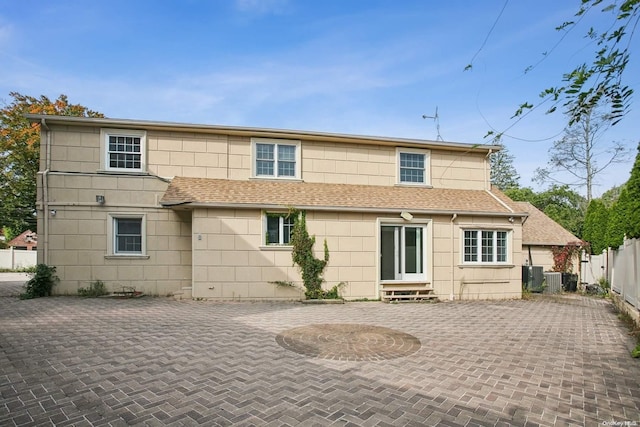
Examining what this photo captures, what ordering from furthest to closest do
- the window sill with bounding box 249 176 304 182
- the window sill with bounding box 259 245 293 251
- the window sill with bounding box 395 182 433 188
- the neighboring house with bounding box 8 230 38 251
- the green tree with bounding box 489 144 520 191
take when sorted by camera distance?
the green tree with bounding box 489 144 520 191, the neighboring house with bounding box 8 230 38 251, the window sill with bounding box 395 182 433 188, the window sill with bounding box 249 176 304 182, the window sill with bounding box 259 245 293 251

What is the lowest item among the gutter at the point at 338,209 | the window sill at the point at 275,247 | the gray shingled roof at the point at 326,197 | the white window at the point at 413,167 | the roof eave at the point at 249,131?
the window sill at the point at 275,247

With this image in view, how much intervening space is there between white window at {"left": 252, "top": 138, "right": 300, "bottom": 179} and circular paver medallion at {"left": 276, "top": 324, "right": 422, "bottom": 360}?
22.1 feet

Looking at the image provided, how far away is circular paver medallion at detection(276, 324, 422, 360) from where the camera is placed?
572cm

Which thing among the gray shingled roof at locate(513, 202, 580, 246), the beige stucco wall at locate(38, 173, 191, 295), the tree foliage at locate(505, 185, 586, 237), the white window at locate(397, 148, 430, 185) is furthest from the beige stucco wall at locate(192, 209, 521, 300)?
the tree foliage at locate(505, 185, 586, 237)

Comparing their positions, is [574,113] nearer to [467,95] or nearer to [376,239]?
[467,95]

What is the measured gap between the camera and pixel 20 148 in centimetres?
2164

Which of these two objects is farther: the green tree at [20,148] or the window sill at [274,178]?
the green tree at [20,148]

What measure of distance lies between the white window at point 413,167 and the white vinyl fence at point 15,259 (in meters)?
27.6

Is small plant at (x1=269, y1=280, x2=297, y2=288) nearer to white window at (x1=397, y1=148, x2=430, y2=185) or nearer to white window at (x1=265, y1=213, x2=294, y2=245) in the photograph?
white window at (x1=265, y1=213, x2=294, y2=245)

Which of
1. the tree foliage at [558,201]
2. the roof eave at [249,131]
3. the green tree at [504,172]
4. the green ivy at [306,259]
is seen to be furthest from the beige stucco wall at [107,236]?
the green tree at [504,172]

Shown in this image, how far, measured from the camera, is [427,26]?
259 inches

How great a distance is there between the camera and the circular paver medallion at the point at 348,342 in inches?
225

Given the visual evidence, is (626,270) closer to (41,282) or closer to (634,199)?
(634,199)

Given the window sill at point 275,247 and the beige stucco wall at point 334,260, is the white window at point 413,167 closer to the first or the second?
the beige stucco wall at point 334,260
